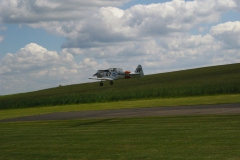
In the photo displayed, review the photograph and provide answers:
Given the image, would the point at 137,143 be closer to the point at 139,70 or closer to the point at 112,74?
the point at 112,74

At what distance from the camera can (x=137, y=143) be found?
15.5 meters

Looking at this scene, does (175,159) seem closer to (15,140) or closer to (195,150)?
(195,150)

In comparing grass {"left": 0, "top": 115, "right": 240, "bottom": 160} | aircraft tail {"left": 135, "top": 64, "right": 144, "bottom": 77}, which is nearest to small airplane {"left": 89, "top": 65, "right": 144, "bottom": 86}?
aircraft tail {"left": 135, "top": 64, "right": 144, "bottom": 77}

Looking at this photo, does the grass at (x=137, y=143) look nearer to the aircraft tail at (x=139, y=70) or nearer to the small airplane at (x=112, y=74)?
the small airplane at (x=112, y=74)

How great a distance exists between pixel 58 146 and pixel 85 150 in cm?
170

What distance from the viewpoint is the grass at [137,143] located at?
13070 mm

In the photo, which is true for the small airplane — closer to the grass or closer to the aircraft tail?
the aircraft tail

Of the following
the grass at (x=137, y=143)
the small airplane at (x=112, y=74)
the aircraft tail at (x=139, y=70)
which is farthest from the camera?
the aircraft tail at (x=139, y=70)

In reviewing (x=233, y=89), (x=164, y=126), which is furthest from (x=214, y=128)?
(x=233, y=89)

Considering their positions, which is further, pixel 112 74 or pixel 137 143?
pixel 112 74

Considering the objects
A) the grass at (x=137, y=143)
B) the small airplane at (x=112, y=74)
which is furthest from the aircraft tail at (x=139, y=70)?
the grass at (x=137, y=143)

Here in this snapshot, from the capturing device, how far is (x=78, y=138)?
1792 cm

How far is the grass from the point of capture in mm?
13070

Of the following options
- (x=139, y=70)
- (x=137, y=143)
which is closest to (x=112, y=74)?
(x=139, y=70)
